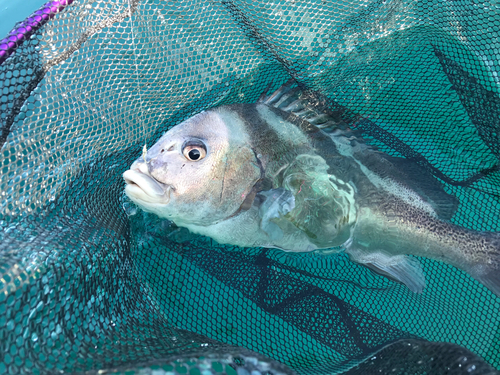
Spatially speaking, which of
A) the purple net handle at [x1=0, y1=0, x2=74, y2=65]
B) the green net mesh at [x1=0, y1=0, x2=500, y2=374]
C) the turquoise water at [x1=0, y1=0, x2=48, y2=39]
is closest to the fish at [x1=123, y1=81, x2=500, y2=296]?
the green net mesh at [x1=0, y1=0, x2=500, y2=374]

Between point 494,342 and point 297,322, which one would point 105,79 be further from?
point 494,342

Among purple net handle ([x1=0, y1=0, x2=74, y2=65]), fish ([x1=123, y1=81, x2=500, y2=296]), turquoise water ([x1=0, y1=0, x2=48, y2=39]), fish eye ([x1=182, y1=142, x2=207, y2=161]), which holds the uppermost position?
turquoise water ([x1=0, y1=0, x2=48, y2=39])

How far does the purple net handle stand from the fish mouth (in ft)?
3.23

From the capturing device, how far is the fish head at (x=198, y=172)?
7.88 ft

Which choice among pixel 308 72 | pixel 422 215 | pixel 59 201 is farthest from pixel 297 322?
pixel 308 72

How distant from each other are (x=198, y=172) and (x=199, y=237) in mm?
815

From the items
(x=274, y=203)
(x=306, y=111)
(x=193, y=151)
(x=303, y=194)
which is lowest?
(x=303, y=194)

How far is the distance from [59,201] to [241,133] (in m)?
1.38

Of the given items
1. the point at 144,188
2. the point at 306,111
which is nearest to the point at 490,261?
the point at 306,111

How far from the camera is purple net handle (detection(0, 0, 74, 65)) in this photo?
6.89ft

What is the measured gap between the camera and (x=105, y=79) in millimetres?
2887

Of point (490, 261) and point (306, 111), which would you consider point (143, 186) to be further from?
point (490, 261)

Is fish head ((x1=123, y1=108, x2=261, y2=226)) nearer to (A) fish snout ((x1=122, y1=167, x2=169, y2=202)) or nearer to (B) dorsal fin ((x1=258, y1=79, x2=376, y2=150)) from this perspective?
(A) fish snout ((x1=122, y1=167, x2=169, y2=202))

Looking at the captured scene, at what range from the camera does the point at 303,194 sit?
107 inches
